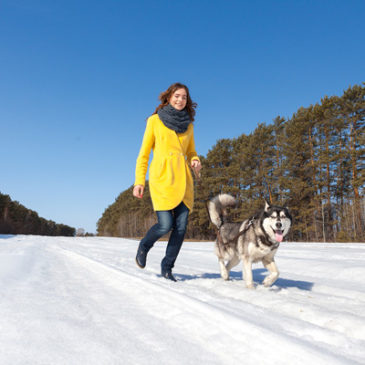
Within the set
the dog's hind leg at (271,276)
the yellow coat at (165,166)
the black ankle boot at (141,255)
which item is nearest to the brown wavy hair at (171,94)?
the yellow coat at (165,166)

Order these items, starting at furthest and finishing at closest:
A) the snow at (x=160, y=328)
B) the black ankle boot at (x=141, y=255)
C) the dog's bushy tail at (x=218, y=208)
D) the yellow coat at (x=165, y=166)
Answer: the dog's bushy tail at (x=218, y=208) < the black ankle boot at (x=141, y=255) < the yellow coat at (x=165, y=166) < the snow at (x=160, y=328)

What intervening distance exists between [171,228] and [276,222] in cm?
133

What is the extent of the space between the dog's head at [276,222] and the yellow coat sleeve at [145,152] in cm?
169

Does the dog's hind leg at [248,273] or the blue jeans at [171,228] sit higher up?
the blue jeans at [171,228]

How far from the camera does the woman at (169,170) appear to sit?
3602 millimetres

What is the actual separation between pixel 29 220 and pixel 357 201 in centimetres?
7909

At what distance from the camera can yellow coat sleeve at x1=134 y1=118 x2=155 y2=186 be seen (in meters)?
3.79

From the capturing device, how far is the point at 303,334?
1.56 m

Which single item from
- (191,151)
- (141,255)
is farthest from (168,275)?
(191,151)

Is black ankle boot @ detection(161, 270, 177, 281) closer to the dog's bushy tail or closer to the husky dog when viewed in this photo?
the husky dog

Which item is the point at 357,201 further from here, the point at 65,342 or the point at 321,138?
the point at 65,342

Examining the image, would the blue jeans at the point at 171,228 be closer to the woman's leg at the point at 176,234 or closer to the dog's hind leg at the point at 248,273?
the woman's leg at the point at 176,234

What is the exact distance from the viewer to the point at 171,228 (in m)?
3.72

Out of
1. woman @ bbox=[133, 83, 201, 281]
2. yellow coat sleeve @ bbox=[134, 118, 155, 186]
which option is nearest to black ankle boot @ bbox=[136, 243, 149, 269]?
woman @ bbox=[133, 83, 201, 281]
